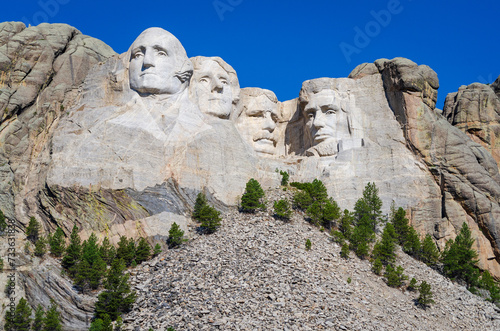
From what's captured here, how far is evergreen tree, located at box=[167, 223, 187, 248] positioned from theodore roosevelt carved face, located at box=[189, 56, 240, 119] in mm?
9214

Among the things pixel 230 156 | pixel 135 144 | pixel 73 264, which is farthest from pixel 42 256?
pixel 230 156

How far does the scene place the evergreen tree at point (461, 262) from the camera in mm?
43406

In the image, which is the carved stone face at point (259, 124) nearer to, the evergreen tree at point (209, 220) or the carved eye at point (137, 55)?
the carved eye at point (137, 55)

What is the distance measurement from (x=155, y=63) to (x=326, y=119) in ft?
34.1

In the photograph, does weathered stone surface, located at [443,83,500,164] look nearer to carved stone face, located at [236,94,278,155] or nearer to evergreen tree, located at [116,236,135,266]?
carved stone face, located at [236,94,278,155]

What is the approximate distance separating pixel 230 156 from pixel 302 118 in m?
8.12

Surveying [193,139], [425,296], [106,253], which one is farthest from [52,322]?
[425,296]

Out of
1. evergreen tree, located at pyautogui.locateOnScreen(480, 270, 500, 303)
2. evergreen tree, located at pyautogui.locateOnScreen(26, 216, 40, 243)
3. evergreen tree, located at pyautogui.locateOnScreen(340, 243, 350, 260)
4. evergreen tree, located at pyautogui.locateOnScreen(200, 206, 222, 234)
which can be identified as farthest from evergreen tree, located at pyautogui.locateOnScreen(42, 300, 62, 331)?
evergreen tree, located at pyautogui.locateOnScreen(480, 270, 500, 303)

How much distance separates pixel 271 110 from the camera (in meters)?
52.4

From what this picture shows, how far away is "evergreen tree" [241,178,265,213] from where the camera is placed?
43719 millimetres

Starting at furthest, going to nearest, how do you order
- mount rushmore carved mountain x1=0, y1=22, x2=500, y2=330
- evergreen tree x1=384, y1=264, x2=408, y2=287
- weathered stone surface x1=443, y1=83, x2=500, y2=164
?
1. weathered stone surface x1=443, y1=83, x2=500, y2=164
2. mount rushmore carved mountain x1=0, y1=22, x2=500, y2=330
3. evergreen tree x1=384, y1=264, x2=408, y2=287

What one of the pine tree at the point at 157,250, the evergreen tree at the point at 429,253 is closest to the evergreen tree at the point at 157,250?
the pine tree at the point at 157,250

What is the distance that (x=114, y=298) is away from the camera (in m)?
36.2

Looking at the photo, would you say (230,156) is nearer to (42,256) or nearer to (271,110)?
(271,110)
